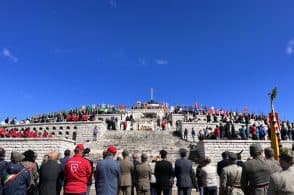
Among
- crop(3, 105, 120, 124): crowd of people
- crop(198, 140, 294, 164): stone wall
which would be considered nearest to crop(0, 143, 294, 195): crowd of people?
crop(198, 140, 294, 164): stone wall

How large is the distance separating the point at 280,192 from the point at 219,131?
19.2 metres

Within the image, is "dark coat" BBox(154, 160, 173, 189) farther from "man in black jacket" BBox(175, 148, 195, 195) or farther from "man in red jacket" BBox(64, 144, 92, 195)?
"man in red jacket" BBox(64, 144, 92, 195)

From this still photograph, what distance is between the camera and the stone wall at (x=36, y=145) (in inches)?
816

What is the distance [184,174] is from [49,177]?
3216 mm

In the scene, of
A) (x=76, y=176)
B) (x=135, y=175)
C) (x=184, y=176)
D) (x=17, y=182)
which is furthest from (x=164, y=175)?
(x=17, y=182)

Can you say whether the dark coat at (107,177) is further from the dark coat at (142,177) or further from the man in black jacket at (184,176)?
the man in black jacket at (184,176)

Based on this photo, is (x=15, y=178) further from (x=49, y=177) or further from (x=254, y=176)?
(x=254, y=176)

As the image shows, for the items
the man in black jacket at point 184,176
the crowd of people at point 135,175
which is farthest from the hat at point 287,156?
the man in black jacket at point 184,176

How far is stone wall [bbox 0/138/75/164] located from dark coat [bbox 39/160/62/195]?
15376mm

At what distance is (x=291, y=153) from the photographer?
3.46m

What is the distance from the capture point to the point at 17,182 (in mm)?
5266

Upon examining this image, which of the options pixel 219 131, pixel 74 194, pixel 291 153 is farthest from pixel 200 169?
pixel 219 131

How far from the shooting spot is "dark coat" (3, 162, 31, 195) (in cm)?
520

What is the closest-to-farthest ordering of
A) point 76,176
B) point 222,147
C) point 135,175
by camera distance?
1. point 76,176
2. point 135,175
3. point 222,147
